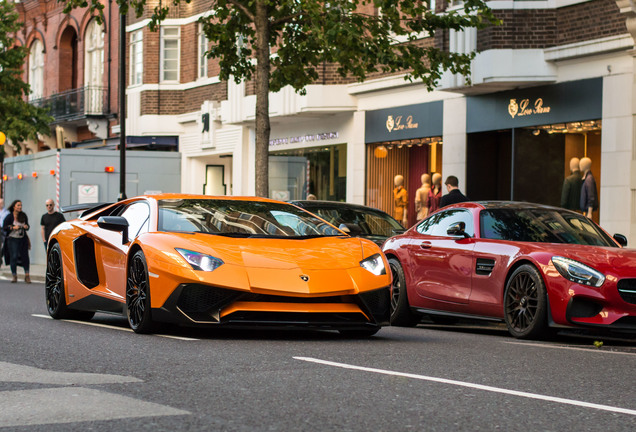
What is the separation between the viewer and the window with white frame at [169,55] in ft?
124

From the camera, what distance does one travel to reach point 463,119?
24.1 m

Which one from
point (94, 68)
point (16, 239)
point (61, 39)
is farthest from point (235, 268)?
point (61, 39)

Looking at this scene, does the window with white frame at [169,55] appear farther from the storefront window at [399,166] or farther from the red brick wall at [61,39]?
the storefront window at [399,166]

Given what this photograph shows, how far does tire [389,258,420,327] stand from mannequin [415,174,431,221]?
1114cm

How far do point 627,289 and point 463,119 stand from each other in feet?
44.0

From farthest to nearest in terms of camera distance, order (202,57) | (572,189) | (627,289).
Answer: (202,57) → (572,189) → (627,289)

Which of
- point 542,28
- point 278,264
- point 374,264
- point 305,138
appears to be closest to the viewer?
point 278,264

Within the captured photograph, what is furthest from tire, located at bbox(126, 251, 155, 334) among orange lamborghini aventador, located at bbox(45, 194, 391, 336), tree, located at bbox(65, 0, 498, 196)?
tree, located at bbox(65, 0, 498, 196)

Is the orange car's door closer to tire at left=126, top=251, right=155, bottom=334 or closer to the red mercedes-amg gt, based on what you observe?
tire at left=126, top=251, right=155, bottom=334

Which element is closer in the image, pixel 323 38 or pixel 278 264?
pixel 278 264

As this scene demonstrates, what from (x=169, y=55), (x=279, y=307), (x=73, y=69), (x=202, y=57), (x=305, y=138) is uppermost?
(x=73, y=69)

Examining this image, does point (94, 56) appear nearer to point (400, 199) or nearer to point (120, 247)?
point (400, 199)

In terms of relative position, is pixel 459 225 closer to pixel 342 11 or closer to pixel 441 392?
pixel 441 392

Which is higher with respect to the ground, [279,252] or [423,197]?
[423,197]
